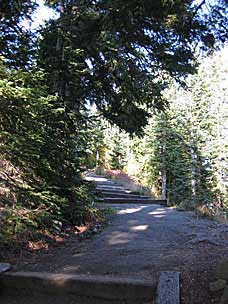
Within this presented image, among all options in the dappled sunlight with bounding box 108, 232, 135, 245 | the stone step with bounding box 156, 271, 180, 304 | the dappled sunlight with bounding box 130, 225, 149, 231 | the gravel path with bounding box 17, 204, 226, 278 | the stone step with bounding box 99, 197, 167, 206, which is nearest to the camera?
the stone step with bounding box 156, 271, 180, 304

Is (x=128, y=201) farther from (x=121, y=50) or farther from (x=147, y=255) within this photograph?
(x=147, y=255)

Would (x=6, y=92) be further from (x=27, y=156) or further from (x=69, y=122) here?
(x=69, y=122)

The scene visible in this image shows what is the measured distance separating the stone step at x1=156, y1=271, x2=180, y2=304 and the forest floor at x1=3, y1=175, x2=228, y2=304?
94mm

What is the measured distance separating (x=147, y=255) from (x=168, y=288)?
1583mm

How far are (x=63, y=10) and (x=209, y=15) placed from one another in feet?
16.0

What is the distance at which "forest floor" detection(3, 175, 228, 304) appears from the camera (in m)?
3.75

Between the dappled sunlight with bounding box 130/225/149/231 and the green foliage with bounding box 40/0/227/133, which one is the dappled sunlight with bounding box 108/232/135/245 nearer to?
the dappled sunlight with bounding box 130/225/149/231

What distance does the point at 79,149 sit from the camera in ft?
24.9

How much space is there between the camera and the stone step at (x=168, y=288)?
3.10m

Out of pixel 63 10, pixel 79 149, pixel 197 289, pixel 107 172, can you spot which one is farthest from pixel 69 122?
pixel 107 172

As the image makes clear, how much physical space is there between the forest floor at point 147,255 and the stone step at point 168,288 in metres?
0.09

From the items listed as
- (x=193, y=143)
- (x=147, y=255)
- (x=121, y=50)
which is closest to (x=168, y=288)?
(x=147, y=255)

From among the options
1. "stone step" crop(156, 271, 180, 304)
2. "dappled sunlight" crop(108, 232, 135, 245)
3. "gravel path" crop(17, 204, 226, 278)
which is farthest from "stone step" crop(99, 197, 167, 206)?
"stone step" crop(156, 271, 180, 304)

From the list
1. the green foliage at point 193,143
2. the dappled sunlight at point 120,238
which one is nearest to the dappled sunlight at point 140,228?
the dappled sunlight at point 120,238
